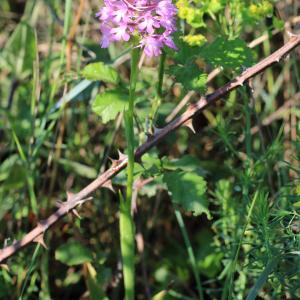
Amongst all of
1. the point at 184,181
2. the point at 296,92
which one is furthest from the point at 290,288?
the point at 296,92

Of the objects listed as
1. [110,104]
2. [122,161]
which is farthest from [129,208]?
[110,104]

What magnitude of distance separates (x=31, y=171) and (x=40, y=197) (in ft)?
0.67

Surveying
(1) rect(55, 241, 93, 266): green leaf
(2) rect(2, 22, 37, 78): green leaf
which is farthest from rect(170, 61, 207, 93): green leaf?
(2) rect(2, 22, 37, 78): green leaf

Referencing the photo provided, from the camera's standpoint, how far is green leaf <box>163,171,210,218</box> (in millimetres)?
1438

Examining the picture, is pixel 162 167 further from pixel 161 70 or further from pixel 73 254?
pixel 73 254

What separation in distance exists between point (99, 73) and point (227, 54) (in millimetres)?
334

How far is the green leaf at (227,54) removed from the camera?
1.45 meters

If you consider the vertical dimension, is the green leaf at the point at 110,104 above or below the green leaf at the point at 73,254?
above

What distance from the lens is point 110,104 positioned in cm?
149

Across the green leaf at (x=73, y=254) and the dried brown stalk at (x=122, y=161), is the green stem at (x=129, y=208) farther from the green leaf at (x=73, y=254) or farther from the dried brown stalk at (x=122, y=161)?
the green leaf at (x=73, y=254)

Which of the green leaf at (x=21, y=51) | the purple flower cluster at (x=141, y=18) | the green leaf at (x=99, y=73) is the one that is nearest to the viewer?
the purple flower cluster at (x=141, y=18)

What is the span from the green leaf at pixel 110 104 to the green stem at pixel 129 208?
180 millimetres

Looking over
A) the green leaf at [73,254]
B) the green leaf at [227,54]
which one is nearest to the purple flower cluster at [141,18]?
the green leaf at [227,54]

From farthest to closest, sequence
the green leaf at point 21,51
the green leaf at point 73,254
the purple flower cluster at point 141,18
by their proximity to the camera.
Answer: the green leaf at point 21,51 → the green leaf at point 73,254 → the purple flower cluster at point 141,18
